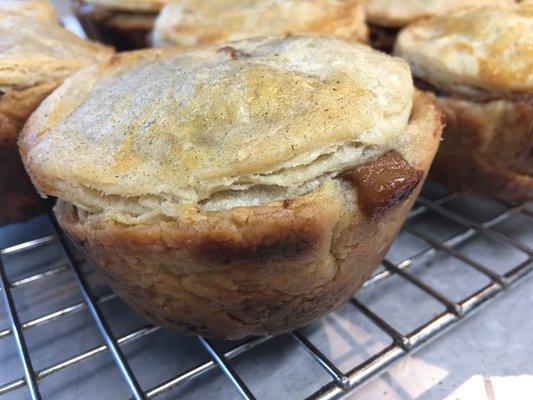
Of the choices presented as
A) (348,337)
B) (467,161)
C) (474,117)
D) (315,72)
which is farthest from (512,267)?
(315,72)

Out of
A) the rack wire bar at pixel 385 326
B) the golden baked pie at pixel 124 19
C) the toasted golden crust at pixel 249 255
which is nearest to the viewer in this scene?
the toasted golden crust at pixel 249 255

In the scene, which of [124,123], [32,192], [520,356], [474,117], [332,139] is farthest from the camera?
[32,192]

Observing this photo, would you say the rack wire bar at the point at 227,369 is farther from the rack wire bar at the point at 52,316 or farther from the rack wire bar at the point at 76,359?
the rack wire bar at the point at 52,316

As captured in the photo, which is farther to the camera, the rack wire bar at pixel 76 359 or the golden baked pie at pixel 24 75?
the golden baked pie at pixel 24 75

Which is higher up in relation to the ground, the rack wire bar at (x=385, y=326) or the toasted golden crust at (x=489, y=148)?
the toasted golden crust at (x=489, y=148)

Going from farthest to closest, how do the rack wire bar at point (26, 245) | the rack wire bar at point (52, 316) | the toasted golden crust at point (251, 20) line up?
the toasted golden crust at point (251, 20)
the rack wire bar at point (26, 245)
the rack wire bar at point (52, 316)

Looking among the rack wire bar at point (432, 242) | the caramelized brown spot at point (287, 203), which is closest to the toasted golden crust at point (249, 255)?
the caramelized brown spot at point (287, 203)

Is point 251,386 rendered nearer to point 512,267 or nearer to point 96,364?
point 96,364
